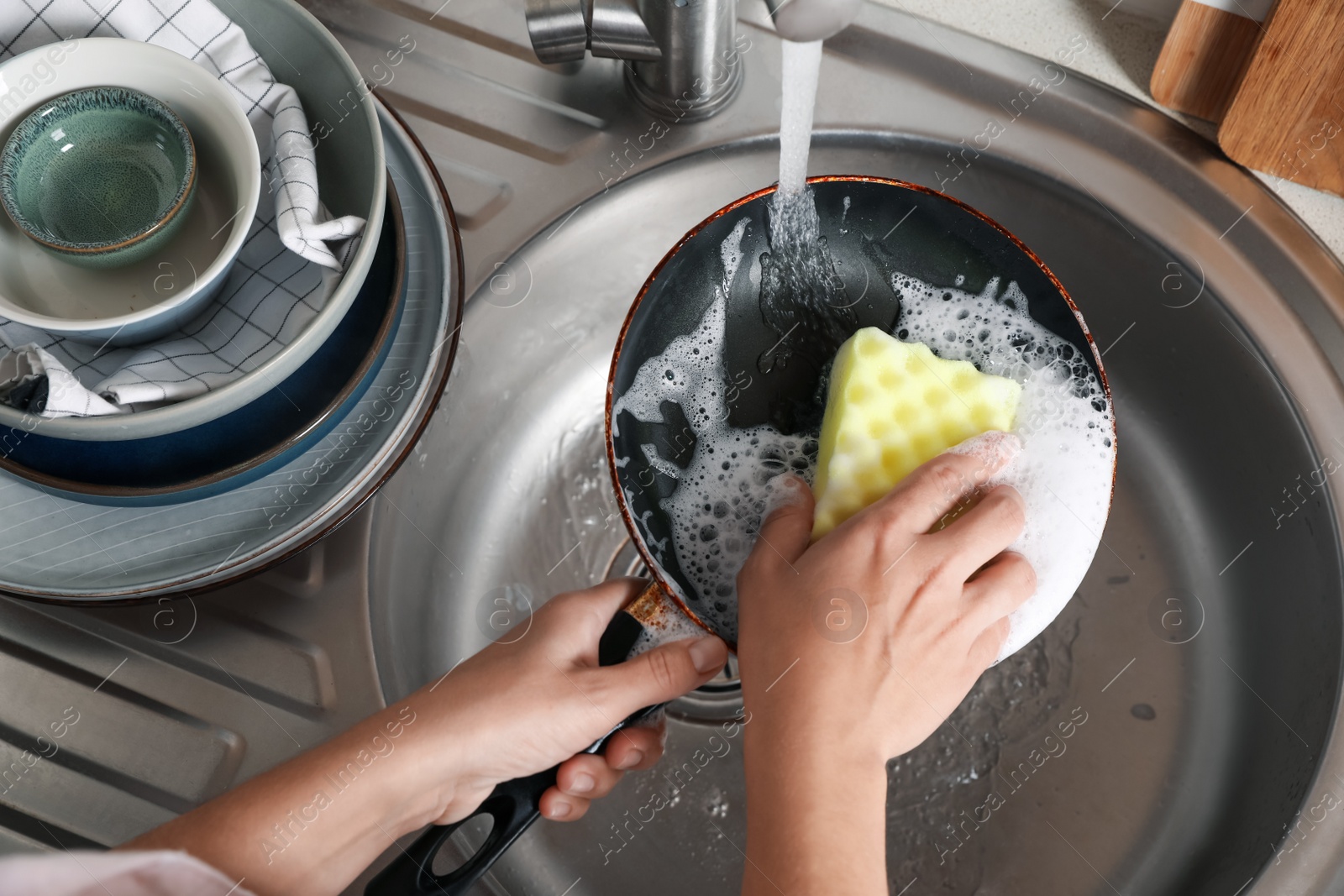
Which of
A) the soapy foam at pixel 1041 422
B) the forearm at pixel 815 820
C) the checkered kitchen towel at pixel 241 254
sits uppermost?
the checkered kitchen towel at pixel 241 254

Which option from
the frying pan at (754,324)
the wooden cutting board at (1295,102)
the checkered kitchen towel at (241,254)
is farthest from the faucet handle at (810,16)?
the wooden cutting board at (1295,102)

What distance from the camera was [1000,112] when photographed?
→ 26.6 inches

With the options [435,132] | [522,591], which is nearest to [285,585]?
[522,591]

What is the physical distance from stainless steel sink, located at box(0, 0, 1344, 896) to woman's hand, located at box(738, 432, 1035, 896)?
221 millimetres

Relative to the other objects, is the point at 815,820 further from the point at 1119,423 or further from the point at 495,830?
the point at 1119,423

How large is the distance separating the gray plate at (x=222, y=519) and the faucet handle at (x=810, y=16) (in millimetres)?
308

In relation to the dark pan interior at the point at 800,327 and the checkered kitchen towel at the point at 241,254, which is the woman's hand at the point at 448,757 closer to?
the dark pan interior at the point at 800,327

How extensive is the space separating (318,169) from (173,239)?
0.34ft

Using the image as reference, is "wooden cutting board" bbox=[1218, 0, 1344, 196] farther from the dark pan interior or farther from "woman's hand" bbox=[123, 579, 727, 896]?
"woman's hand" bbox=[123, 579, 727, 896]

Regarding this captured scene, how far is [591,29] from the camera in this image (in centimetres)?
61

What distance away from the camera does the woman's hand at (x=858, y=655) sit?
418 mm

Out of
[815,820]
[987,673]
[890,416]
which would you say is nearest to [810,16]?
[890,416]

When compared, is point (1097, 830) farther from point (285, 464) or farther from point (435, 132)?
point (435, 132)

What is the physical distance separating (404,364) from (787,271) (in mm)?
253
